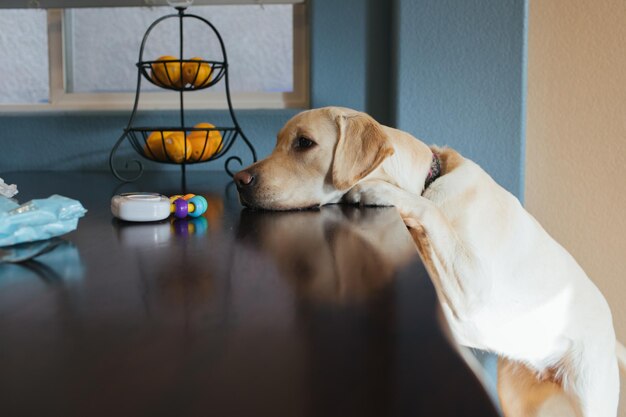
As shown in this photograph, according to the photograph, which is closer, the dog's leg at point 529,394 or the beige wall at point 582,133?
the dog's leg at point 529,394

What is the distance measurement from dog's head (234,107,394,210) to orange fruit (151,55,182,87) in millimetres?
555

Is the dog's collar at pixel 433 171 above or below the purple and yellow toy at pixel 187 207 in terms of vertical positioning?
above

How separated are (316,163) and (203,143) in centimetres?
56

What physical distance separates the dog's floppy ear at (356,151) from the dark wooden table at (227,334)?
1.41ft

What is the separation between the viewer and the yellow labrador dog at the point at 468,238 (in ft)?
3.87

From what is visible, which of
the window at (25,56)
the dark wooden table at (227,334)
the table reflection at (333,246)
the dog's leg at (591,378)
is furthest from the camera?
the window at (25,56)

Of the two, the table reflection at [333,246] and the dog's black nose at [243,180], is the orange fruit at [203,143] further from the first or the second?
the table reflection at [333,246]

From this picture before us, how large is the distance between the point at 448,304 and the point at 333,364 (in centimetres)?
97

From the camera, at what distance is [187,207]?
1.00m

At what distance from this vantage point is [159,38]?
2.20 m

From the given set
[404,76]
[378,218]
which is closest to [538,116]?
[404,76]

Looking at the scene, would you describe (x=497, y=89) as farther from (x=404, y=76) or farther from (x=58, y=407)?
(x=58, y=407)

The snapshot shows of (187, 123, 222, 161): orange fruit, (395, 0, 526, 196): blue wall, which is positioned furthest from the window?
(395, 0, 526, 196): blue wall

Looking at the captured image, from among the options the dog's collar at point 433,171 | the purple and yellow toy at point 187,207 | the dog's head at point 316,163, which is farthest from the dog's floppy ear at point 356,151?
the purple and yellow toy at point 187,207
